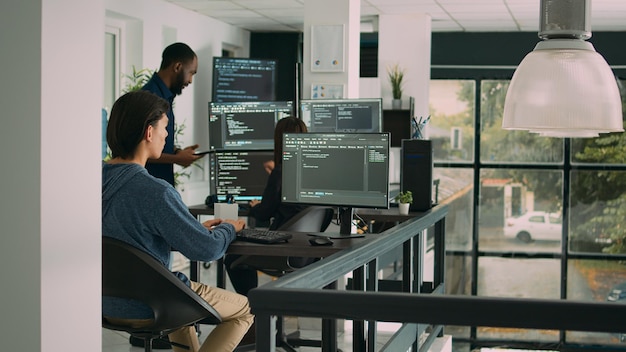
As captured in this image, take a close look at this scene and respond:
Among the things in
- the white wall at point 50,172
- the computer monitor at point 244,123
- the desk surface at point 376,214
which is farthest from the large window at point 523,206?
the white wall at point 50,172

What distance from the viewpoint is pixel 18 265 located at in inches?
77.7

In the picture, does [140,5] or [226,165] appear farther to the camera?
[140,5]

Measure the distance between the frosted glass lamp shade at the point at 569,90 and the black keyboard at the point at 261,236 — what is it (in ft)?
4.19

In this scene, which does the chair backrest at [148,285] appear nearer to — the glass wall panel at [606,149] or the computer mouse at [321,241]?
the computer mouse at [321,241]

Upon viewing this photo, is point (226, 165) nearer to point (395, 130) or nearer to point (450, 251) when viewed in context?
point (395, 130)

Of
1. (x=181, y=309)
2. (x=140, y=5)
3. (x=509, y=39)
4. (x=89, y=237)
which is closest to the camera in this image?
(x=89, y=237)

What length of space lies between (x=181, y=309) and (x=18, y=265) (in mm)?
1135

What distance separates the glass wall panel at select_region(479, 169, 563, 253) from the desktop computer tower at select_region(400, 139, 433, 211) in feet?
23.7

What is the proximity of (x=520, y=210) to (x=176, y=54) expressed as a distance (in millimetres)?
8141

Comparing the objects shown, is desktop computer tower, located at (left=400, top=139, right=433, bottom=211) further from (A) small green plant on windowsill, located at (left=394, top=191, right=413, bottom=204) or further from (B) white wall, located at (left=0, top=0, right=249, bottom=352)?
(B) white wall, located at (left=0, top=0, right=249, bottom=352)

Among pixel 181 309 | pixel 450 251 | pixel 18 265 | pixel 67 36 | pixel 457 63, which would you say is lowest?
pixel 450 251

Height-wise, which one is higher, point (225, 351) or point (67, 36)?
point (67, 36)

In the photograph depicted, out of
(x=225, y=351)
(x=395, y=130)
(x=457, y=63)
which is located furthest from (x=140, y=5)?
(x=225, y=351)

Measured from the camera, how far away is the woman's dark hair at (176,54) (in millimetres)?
4746
